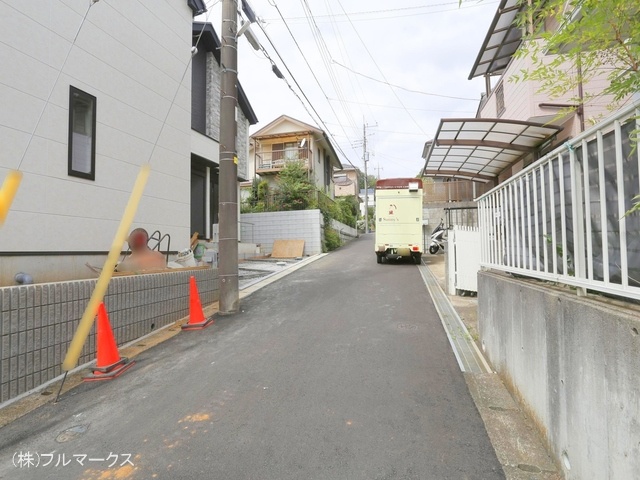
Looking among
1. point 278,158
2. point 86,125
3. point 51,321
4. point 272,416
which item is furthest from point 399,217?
point 278,158

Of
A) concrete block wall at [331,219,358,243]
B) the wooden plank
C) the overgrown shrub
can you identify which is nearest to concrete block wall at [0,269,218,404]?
the wooden plank

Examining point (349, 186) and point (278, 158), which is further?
point (349, 186)

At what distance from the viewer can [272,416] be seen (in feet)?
10.0

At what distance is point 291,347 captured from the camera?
15.6 ft

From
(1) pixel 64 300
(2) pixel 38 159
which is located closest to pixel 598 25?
(1) pixel 64 300

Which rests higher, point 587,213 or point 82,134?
point 82,134

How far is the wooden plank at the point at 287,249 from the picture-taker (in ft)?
53.1

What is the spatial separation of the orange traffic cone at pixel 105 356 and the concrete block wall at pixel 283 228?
41.7ft

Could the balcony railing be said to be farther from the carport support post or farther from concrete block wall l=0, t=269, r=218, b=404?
concrete block wall l=0, t=269, r=218, b=404

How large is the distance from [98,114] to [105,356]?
4501 millimetres

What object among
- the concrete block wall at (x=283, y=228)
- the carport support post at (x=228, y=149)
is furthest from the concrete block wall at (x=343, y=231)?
the carport support post at (x=228, y=149)

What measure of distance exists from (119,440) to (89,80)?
6058 mm

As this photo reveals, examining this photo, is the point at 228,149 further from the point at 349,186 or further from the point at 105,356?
the point at 349,186

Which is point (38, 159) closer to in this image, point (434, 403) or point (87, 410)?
point (87, 410)
